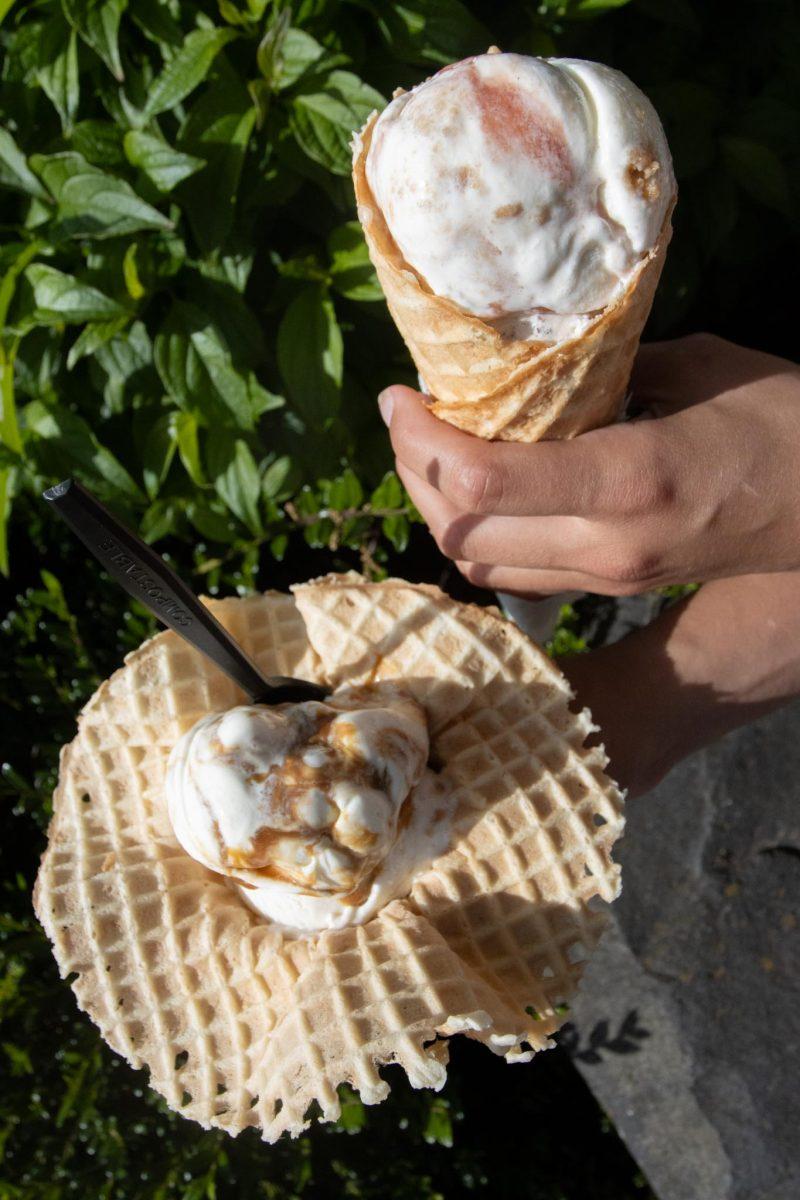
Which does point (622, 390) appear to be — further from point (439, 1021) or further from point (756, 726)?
point (756, 726)

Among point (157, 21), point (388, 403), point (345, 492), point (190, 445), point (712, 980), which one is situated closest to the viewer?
point (388, 403)

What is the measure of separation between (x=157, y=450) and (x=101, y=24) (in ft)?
2.01

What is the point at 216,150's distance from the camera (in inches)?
48.7

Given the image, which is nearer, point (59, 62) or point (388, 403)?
point (388, 403)

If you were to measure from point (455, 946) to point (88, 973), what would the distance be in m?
0.38

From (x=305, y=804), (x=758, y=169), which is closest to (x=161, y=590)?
(x=305, y=804)

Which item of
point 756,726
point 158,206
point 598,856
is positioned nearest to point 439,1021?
point 598,856

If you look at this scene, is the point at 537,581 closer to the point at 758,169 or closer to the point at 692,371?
the point at 692,371

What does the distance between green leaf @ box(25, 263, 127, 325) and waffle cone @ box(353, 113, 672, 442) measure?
1.66ft

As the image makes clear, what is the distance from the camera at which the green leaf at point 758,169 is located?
5.27 feet

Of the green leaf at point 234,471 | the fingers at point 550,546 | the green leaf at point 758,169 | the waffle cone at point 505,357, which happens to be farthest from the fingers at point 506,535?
the green leaf at point 758,169

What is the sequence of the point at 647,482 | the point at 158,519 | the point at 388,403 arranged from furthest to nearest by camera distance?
the point at 158,519
the point at 388,403
the point at 647,482

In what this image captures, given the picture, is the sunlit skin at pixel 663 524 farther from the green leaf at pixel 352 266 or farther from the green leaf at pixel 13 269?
the green leaf at pixel 13 269

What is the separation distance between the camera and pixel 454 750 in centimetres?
104
